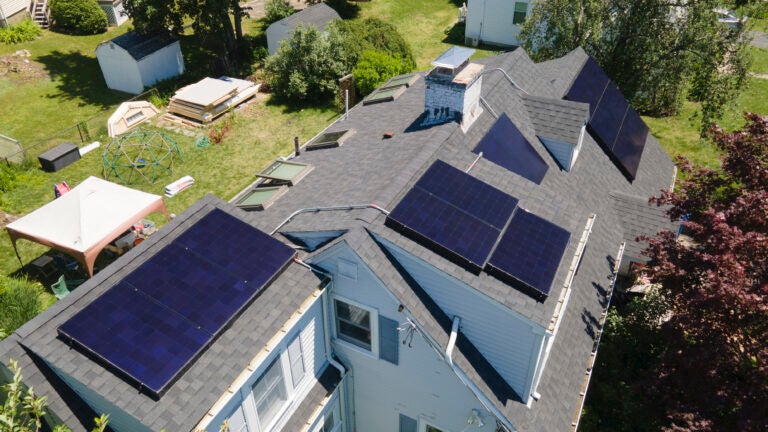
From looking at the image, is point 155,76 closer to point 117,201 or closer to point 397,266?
point 117,201

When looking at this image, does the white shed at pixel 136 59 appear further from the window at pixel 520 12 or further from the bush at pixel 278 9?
the window at pixel 520 12

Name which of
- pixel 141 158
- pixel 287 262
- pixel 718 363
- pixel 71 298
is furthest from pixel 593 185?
pixel 141 158

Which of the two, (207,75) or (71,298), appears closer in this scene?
(71,298)

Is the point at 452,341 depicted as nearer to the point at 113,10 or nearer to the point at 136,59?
the point at 136,59

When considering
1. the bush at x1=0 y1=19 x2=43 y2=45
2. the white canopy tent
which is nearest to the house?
the white canopy tent

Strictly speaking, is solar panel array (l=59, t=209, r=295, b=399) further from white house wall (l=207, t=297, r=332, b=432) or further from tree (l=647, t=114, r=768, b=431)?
tree (l=647, t=114, r=768, b=431)

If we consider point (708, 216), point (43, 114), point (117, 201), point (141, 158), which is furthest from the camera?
point (43, 114)
